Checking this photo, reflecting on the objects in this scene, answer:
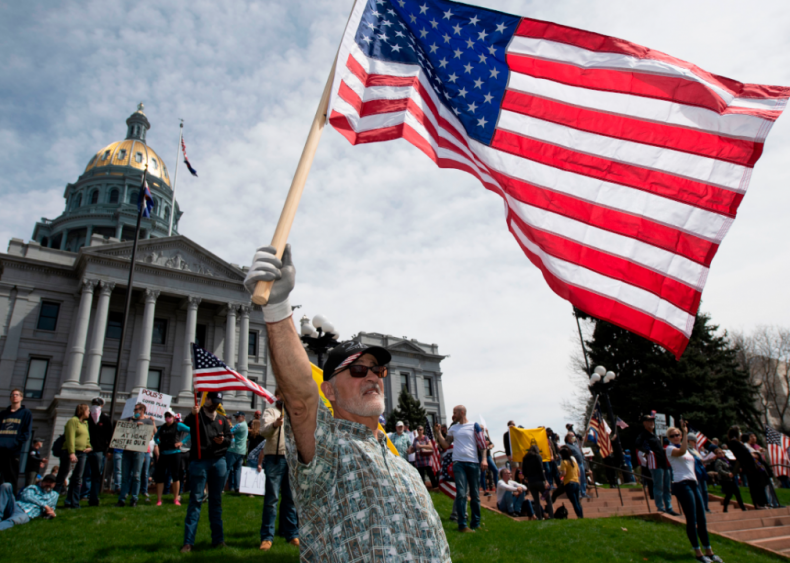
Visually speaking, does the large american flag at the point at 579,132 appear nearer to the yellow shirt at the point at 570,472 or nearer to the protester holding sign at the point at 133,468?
→ the yellow shirt at the point at 570,472

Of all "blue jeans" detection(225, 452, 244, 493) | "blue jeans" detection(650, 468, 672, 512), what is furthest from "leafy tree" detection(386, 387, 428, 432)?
"blue jeans" detection(650, 468, 672, 512)

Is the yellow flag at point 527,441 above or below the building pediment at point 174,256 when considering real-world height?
below

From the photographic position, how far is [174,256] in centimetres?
4000

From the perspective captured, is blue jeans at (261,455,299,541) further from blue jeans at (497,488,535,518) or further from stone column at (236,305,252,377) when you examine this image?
stone column at (236,305,252,377)

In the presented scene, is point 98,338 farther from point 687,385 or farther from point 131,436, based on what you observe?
point 687,385

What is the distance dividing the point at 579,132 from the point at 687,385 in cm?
3141

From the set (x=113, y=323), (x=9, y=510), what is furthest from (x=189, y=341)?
(x=9, y=510)

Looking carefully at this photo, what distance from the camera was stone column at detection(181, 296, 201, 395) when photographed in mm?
37500

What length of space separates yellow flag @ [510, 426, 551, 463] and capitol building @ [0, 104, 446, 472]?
1040 inches

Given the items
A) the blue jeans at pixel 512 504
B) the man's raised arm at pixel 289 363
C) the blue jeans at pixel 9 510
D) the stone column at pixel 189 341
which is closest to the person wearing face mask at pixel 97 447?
the blue jeans at pixel 9 510

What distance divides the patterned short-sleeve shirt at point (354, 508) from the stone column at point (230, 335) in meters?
38.6

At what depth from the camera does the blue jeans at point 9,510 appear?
8.99 meters

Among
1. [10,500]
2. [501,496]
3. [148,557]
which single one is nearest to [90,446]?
[10,500]

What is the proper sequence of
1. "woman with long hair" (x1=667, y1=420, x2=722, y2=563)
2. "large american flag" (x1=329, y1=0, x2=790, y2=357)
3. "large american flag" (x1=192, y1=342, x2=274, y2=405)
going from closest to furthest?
"large american flag" (x1=329, y1=0, x2=790, y2=357) < "woman with long hair" (x1=667, y1=420, x2=722, y2=563) < "large american flag" (x1=192, y1=342, x2=274, y2=405)
